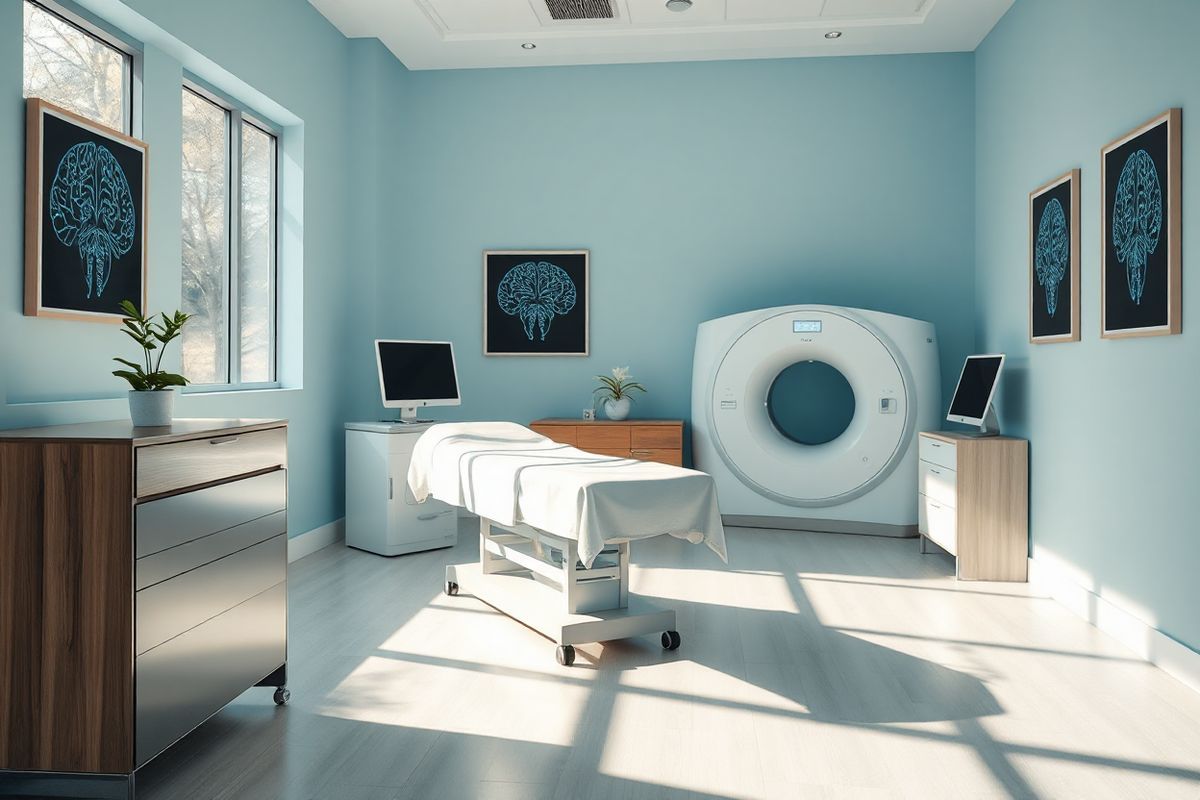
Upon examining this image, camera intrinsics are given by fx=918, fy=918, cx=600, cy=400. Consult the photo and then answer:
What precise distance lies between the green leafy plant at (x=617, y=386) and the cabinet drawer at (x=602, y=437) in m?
0.27

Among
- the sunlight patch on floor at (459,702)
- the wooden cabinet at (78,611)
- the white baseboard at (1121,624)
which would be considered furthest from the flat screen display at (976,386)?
the wooden cabinet at (78,611)

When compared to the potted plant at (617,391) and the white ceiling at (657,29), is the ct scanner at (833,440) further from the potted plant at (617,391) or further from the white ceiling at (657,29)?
the white ceiling at (657,29)

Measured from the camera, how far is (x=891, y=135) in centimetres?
550

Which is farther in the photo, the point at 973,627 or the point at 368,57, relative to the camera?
the point at 368,57

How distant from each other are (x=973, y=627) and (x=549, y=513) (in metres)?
1.71

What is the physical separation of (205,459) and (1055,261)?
3481 millimetres

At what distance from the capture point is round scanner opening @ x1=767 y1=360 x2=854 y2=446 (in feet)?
18.5

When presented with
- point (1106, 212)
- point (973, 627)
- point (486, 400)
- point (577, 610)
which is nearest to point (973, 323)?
point (1106, 212)

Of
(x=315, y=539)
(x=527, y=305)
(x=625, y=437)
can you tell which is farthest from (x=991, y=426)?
(x=315, y=539)

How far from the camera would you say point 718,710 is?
2555 mm

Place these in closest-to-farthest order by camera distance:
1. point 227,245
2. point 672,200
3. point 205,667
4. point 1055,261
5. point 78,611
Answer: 1. point 78,611
2. point 205,667
3. point 1055,261
4. point 227,245
5. point 672,200

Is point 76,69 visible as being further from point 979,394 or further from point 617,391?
point 979,394

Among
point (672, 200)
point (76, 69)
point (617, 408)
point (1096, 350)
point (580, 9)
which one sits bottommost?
point (617, 408)

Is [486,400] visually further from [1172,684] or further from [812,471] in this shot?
[1172,684]
